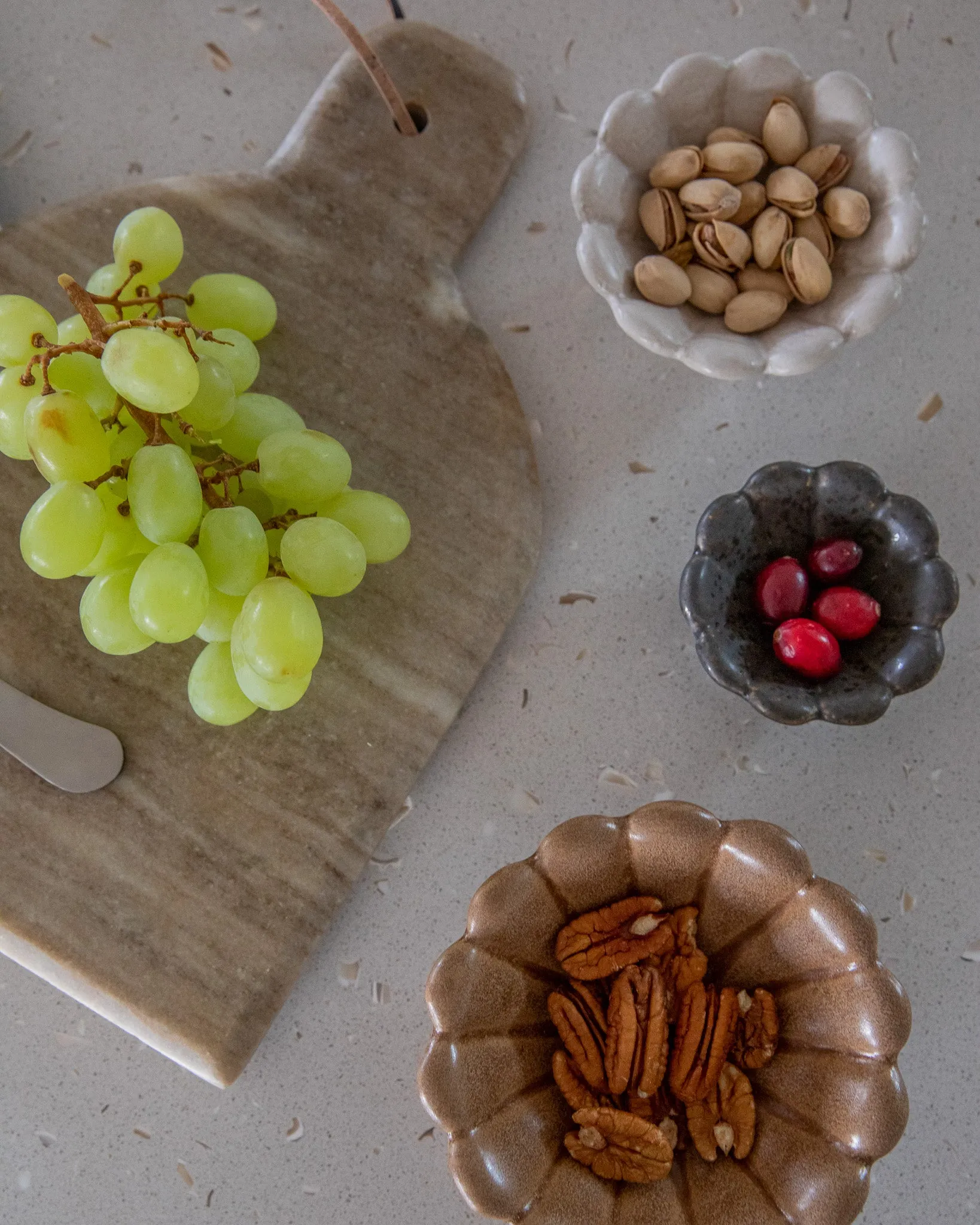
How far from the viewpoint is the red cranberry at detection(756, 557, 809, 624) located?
666 mm

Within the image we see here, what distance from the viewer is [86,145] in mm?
784

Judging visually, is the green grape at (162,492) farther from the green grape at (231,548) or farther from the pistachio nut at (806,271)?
the pistachio nut at (806,271)

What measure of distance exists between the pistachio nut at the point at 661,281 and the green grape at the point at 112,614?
0.40m

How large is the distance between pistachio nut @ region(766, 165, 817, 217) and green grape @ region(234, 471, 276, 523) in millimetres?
432

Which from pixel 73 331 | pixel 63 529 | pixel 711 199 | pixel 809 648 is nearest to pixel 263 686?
pixel 63 529

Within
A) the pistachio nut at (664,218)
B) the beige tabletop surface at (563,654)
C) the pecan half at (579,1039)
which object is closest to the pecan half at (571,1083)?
the pecan half at (579,1039)

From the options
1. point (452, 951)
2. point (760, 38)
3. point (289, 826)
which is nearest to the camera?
point (452, 951)

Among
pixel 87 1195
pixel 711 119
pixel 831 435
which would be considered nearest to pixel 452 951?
pixel 87 1195

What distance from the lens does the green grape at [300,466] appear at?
606 millimetres

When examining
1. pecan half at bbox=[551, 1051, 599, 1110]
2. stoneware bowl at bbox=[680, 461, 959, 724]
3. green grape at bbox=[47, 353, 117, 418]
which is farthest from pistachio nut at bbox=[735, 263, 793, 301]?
pecan half at bbox=[551, 1051, 599, 1110]

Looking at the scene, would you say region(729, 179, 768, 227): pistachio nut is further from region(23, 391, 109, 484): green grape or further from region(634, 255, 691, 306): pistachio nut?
region(23, 391, 109, 484): green grape

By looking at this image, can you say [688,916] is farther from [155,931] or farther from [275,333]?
[275,333]

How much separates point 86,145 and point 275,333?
246 mm

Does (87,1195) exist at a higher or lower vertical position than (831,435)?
lower
